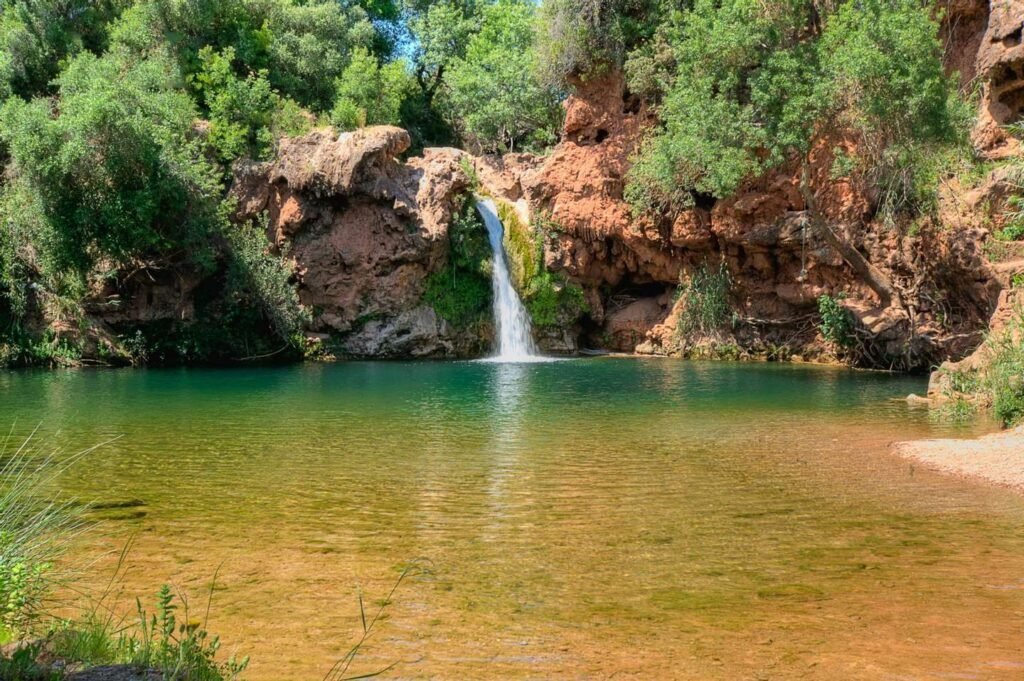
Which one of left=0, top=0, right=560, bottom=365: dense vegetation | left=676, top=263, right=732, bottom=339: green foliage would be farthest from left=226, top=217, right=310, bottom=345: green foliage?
left=676, top=263, right=732, bottom=339: green foliage

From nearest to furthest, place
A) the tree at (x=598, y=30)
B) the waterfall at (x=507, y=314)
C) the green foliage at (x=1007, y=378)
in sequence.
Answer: the green foliage at (x=1007, y=378), the tree at (x=598, y=30), the waterfall at (x=507, y=314)

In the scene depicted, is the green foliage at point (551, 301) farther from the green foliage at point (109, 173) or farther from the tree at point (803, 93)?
the green foliage at point (109, 173)

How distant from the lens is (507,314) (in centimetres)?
3006

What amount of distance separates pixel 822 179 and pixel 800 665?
22.2m

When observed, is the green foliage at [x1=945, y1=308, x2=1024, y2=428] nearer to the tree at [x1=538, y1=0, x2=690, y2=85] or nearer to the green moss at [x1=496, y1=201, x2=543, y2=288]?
the green moss at [x1=496, y1=201, x2=543, y2=288]

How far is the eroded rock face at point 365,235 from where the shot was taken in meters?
28.7

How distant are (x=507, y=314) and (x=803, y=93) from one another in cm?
1168

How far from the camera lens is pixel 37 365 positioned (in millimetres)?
26234

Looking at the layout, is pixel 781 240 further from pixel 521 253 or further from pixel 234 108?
pixel 234 108

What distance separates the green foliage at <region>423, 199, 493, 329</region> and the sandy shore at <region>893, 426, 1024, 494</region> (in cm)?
1868

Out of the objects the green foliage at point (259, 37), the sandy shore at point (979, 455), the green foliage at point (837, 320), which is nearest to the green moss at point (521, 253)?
the green foliage at point (837, 320)

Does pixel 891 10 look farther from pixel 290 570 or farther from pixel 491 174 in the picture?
pixel 290 570

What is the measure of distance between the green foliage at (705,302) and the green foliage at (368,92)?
40.4ft

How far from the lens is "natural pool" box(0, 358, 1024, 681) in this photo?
5781 mm
